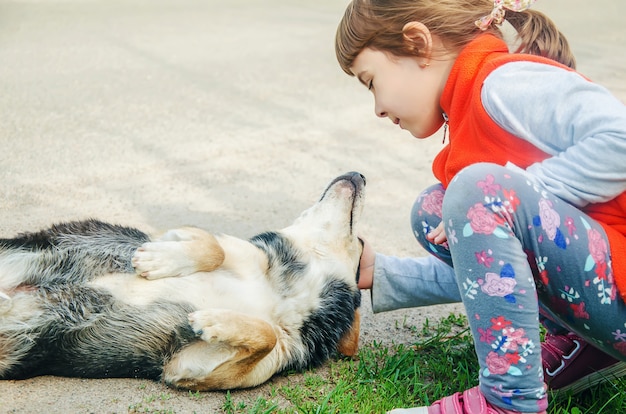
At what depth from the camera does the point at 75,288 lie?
2799 millimetres

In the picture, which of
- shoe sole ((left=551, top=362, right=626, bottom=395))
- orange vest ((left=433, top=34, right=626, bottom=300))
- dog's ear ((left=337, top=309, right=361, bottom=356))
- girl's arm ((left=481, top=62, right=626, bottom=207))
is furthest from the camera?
dog's ear ((left=337, top=309, right=361, bottom=356))

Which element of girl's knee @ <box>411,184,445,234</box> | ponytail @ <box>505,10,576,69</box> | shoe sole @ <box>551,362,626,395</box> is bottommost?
shoe sole @ <box>551,362,626,395</box>

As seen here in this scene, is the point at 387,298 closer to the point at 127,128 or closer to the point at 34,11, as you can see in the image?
the point at 127,128

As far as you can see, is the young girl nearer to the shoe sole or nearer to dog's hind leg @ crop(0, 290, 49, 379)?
the shoe sole

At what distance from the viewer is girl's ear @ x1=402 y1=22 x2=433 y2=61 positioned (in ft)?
8.66

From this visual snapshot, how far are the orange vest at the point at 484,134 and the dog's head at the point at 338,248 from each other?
725 mm

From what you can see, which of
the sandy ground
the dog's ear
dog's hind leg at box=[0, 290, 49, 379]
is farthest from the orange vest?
dog's hind leg at box=[0, 290, 49, 379]

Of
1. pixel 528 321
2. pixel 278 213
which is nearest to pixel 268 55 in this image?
pixel 278 213

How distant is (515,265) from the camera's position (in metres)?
2.27

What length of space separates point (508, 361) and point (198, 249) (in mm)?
1201

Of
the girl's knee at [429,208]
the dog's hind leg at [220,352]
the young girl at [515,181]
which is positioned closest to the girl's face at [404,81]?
the young girl at [515,181]

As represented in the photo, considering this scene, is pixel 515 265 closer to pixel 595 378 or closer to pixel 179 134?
pixel 595 378

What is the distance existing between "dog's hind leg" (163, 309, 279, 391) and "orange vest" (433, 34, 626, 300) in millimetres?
878

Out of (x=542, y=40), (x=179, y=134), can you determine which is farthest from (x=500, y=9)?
(x=179, y=134)
